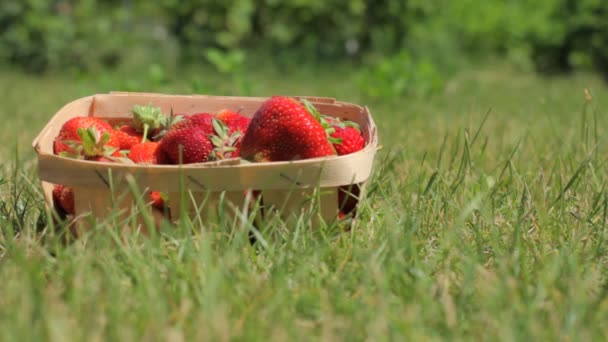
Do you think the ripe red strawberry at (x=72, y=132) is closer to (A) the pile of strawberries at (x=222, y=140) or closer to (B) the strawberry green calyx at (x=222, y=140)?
(A) the pile of strawberries at (x=222, y=140)

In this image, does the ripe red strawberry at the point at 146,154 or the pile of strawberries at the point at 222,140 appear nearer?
the pile of strawberries at the point at 222,140

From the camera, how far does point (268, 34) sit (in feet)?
20.8

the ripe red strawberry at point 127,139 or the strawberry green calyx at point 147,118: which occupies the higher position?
the strawberry green calyx at point 147,118

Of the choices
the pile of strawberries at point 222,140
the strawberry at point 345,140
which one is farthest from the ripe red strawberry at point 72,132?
the strawberry at point 345,140

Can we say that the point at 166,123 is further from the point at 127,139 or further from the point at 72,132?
the point at 72,132

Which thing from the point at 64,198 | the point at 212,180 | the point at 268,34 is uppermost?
the point at 212,180

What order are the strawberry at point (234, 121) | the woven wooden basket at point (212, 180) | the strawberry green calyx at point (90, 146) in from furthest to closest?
the strawberry at point (234, 121) < the strawberry green calyx at point (90, 146) < the woven wooden basket at point (212, 180)

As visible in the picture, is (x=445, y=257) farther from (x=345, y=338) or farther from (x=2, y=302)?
(x=2, y=302)

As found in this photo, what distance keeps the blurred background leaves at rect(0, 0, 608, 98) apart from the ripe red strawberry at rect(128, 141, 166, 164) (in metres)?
4.23

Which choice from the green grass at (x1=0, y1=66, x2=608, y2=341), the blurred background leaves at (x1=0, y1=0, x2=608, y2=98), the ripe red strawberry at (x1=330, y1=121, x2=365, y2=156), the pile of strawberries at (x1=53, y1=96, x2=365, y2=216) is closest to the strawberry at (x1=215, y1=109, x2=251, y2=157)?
the pile of strawberries at (x1=53, y1=96, x2=365, y2=216)

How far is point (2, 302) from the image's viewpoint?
129 cm

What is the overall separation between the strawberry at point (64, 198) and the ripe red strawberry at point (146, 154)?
156 millimetres

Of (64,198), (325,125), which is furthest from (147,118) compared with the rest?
(325,125)

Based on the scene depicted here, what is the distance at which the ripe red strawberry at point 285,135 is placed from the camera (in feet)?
5.52
